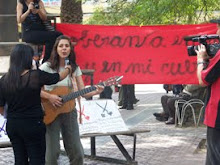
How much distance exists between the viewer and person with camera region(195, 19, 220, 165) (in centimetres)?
423

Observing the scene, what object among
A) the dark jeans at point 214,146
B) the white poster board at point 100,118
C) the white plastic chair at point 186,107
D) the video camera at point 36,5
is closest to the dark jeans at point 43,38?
the video camera at point 36,5

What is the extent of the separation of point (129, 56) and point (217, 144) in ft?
14.4

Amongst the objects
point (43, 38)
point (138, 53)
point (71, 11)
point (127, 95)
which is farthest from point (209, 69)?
point (127, 95)

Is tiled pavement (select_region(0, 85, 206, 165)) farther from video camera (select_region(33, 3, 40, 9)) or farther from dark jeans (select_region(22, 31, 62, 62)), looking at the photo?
video camera (select_region(33, 3, 40, 9))

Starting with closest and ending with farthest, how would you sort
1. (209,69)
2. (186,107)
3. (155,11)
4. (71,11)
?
1. (209,69)
2. (155,11)
3. (186,107)
4. (71,11)

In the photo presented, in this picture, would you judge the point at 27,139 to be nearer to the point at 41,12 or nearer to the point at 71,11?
the point at 41,12

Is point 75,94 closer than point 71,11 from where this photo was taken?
Yes

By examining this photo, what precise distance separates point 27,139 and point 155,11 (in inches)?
206

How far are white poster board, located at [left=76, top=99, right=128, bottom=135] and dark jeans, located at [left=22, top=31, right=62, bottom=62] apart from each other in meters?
0.98

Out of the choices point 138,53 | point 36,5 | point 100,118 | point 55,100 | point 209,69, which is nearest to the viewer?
point 209,69

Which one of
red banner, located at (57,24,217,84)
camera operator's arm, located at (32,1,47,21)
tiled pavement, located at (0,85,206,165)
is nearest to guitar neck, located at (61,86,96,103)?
tiled pavement, located at (0,85,206,165)

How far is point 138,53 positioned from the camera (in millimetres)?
8531

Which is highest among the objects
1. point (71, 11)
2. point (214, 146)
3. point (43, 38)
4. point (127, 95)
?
point (71, 11)

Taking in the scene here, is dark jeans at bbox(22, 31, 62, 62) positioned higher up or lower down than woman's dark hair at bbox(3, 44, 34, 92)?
higher up
